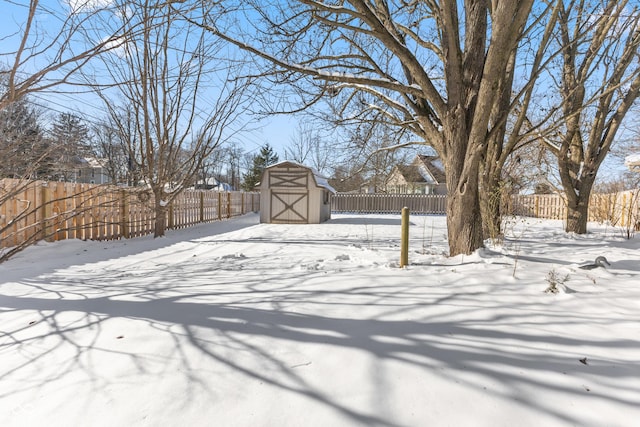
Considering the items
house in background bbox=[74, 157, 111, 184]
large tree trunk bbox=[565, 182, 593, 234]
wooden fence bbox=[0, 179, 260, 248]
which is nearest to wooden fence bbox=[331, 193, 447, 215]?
wooden fence bbox=[0, 179, 260, 248]

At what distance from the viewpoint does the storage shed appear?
44.4ft

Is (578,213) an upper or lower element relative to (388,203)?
lower

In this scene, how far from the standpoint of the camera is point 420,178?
2991cm

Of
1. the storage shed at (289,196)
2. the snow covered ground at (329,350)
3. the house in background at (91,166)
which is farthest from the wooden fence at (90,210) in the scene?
the storage shed at (289,196)

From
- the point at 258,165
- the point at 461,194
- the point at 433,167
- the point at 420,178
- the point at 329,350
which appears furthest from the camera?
the point at 258,165

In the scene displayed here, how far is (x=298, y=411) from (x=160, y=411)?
640 millimetres

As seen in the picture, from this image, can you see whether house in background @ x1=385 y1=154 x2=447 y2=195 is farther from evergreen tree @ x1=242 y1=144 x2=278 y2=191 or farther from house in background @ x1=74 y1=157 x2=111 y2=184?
house in background @ x1=74 y1=157 x2=111 y2=184

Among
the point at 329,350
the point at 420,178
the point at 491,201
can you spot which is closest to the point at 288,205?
the point at 491,201

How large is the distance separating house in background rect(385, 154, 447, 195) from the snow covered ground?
Result: 26302 millimetres

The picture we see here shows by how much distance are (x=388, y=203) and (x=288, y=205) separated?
35.1 ft

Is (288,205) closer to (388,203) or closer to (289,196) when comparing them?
(289,196)

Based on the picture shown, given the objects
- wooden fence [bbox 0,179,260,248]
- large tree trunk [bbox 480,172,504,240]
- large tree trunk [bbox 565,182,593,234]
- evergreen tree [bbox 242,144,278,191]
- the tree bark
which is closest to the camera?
wooden fence [bbox 0,179,260,248]

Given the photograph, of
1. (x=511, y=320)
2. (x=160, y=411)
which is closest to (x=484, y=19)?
(x=511, y=320)

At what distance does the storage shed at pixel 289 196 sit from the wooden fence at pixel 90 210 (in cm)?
253
